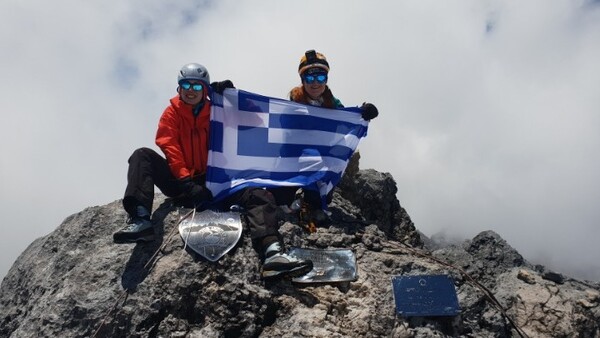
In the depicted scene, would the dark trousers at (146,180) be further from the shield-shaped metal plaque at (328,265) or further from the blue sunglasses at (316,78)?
the blue sunglasses at (316,78)

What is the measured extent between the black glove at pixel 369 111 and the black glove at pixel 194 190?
2.91 m

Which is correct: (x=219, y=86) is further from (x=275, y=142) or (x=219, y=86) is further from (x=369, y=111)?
(x=369, y=111)

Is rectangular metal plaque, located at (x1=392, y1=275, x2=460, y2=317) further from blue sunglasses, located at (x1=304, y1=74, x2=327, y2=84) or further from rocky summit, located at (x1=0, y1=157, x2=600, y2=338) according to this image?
blue sunglasses, located at (x1=304, y1=74, x2=327, y2=84)

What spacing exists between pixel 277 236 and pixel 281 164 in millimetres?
1686

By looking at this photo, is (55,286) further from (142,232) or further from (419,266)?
(419,266)

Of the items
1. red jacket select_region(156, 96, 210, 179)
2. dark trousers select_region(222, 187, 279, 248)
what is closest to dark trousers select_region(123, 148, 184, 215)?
red jacket select_region(156, 96, 210, 179)

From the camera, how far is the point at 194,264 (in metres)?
6.59

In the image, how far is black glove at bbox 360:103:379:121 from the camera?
8633 millimetres

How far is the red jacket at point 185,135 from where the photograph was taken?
746 centimetres

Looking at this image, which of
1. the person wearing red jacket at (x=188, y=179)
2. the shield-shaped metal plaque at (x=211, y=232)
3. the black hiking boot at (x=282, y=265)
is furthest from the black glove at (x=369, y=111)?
the black hiking boot at (x=282, y=265)

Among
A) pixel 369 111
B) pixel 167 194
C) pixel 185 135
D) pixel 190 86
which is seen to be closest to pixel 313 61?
pixel 369 111

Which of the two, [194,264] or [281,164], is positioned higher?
[281,164]

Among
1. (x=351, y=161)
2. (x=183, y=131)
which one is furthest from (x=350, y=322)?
(x=351, y=161)

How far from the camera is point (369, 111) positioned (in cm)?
863
